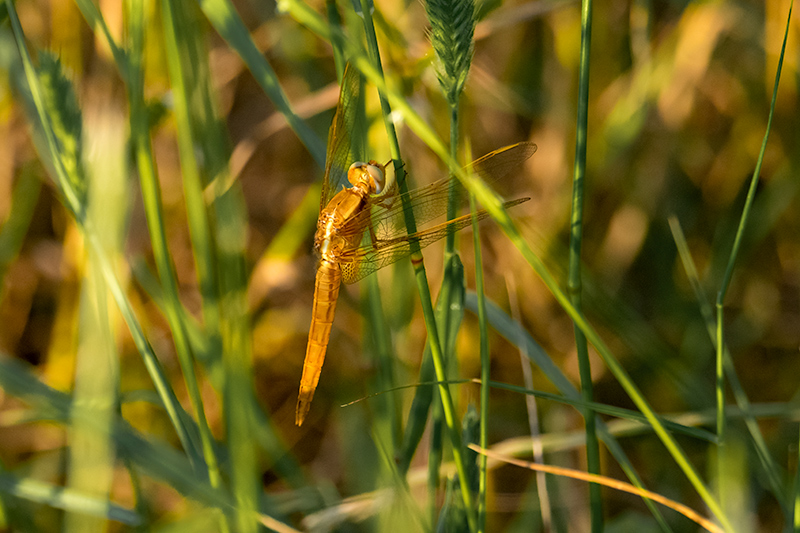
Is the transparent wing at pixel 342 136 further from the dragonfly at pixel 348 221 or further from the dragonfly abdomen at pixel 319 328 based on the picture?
the dragonfly abdomen at pixel 319 328

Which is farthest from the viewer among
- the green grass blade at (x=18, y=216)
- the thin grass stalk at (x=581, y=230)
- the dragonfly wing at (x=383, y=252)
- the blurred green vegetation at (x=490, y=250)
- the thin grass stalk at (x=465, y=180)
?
the green grass blade at (x=18, y=216)

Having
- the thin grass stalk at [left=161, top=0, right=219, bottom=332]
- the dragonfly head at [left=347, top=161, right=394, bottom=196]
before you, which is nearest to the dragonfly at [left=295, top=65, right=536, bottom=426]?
the dragonfly head at [left=347, top=161, right=394, bottom=196]

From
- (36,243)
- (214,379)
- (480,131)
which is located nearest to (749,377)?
(480,131)

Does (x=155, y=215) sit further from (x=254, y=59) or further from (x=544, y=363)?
(x=544, y=363)

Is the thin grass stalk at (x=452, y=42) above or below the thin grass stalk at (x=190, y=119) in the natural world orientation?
below

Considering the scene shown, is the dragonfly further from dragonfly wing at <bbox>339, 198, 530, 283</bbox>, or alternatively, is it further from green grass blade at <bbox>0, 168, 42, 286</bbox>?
green grass blade at <bbox>0, 168, 42, 286</bbox>

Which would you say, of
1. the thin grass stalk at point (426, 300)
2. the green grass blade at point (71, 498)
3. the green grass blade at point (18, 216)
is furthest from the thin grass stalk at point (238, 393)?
the green grass blade at point (18, 216)
